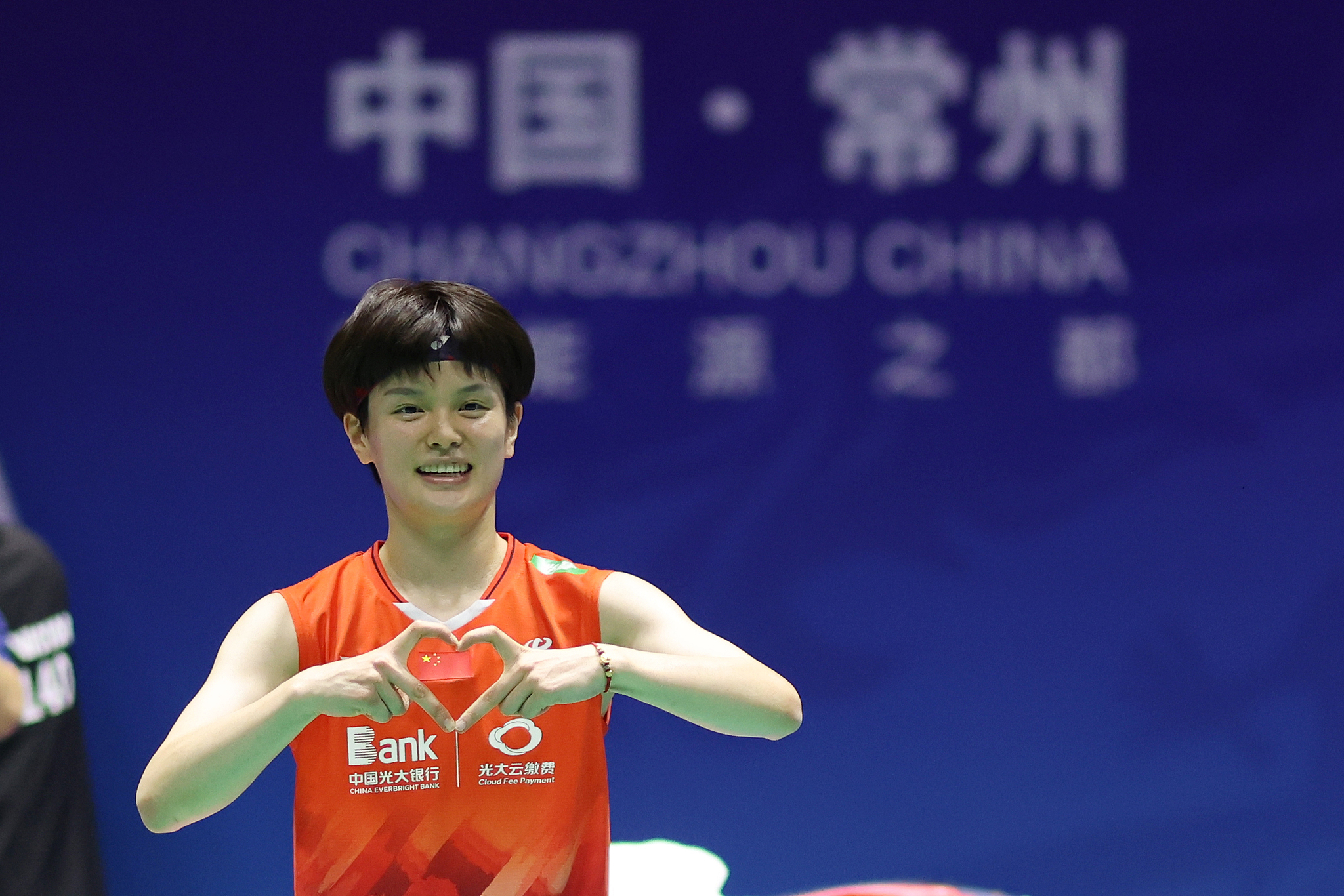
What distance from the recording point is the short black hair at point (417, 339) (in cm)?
163

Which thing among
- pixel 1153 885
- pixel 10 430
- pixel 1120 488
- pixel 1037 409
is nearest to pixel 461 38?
pixel 10 430

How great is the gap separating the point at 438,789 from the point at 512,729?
0.36ft

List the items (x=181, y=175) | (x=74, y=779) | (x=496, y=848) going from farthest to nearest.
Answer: (x=181, y=175) → (x=74, y=779) → (x=496, y=848)

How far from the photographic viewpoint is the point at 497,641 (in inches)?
57.9

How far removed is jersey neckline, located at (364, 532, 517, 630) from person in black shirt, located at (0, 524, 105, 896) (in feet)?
1.84

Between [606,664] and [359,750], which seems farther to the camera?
[359,750]

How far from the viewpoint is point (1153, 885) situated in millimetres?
3453

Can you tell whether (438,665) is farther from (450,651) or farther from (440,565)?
(440,565)

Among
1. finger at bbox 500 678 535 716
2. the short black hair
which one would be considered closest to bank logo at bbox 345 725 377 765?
finger at bbox 500 678 535 716

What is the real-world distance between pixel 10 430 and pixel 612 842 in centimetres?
179

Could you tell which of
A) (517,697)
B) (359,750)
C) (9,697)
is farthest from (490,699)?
(9,697)

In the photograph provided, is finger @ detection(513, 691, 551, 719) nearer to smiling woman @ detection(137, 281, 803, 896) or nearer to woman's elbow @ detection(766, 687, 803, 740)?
smiling woman @ detection(137, 281, 803, 896)

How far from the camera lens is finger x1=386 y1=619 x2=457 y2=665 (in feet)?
4.79

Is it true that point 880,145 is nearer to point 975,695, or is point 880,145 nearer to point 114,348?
point 975,695
